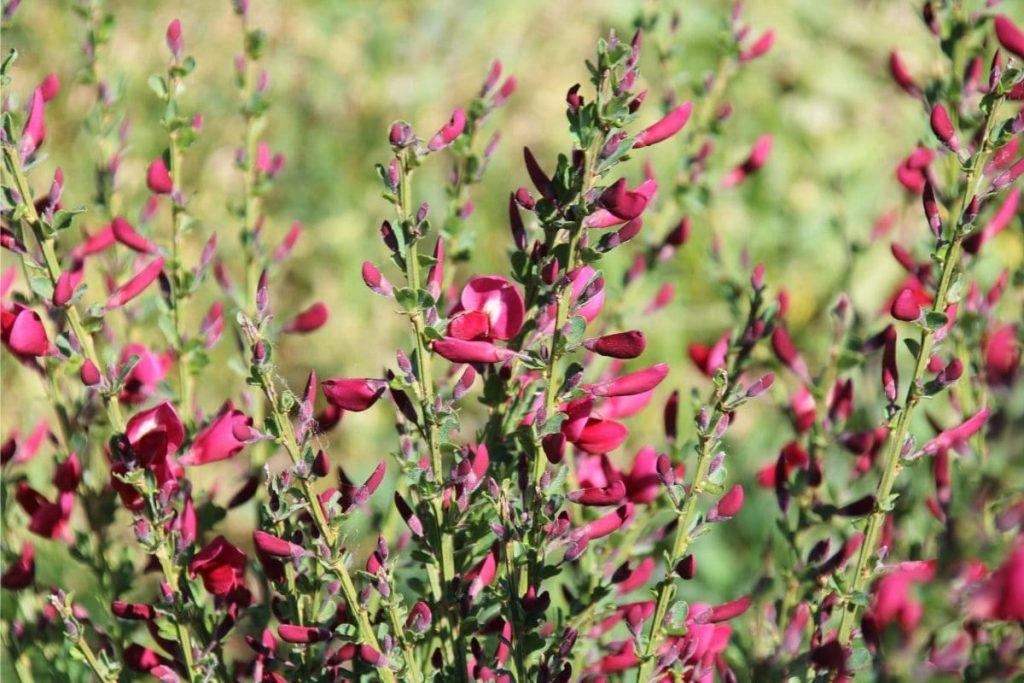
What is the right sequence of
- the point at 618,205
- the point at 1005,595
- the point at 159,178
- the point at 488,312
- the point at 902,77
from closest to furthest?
the point at 1005,595
the point at 618,205
the point at 488,312
the point at 159,178
the point at 902,77

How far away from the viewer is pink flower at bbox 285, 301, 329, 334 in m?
1.30

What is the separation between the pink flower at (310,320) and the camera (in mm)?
1303

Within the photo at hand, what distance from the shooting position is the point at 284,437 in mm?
893

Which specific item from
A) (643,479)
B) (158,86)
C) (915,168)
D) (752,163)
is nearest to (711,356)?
(643,479)

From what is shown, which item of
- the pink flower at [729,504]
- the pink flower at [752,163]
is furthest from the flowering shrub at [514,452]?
the pink flower at [752,163]

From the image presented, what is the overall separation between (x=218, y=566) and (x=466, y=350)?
32cm

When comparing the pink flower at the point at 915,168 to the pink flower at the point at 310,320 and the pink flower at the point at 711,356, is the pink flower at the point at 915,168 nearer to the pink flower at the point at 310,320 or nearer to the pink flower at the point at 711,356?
the pink flower at the point at 711,356

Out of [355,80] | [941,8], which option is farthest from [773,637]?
[355,80]

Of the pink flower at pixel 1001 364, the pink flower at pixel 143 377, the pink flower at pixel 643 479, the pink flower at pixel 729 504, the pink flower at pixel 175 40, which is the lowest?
the pink flower at pixel 643 479

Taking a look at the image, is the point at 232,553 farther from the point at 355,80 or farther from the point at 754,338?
the point at 355,80

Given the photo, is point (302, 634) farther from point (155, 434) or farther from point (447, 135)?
point (447, 135)

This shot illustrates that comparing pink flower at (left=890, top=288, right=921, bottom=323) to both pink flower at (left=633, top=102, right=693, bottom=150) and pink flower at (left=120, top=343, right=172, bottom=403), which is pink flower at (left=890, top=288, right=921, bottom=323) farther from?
pink flower at (left=120, top=343, right=172, bottom=403)

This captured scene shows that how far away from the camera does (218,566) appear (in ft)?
3.41

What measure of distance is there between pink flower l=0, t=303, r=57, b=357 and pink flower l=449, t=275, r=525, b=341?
0.34 meters
